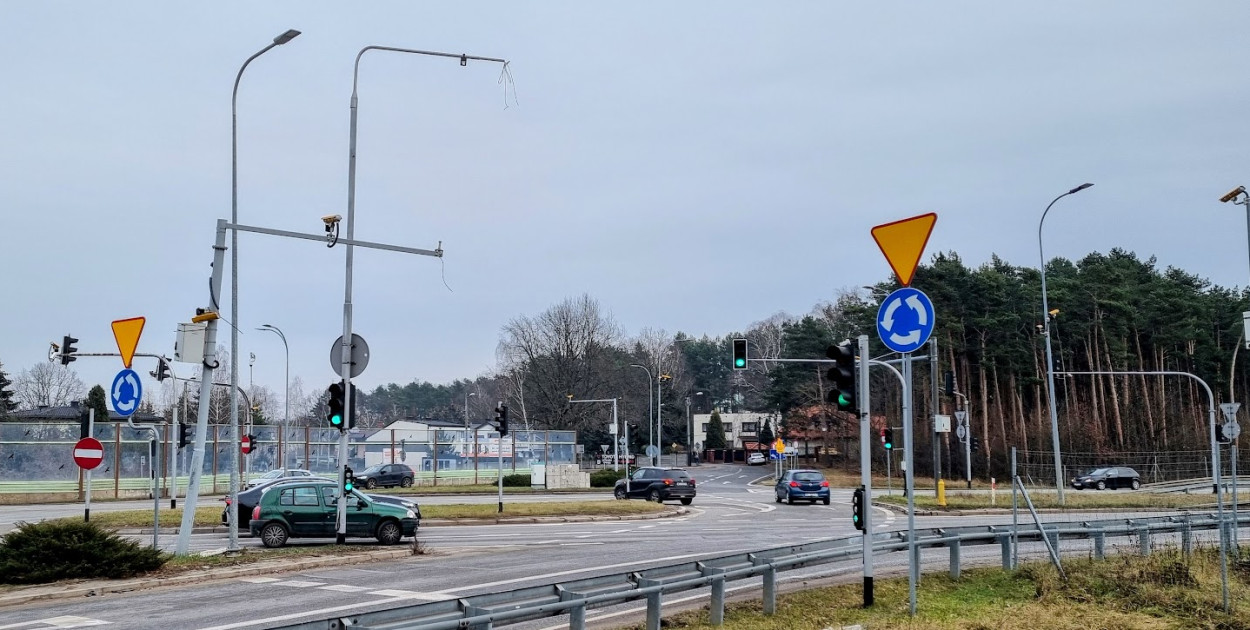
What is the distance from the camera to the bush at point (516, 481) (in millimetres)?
56703

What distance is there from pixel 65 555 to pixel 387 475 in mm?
40108

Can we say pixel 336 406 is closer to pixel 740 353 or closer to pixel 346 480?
pixel 346 480

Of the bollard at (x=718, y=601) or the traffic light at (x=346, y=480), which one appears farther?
the traffic light at (x=346, y=480)

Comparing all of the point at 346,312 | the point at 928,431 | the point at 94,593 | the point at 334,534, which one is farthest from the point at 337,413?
the point at 928,431

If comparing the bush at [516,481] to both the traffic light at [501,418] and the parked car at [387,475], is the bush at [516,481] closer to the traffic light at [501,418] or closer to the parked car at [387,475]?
the parked car at [387,475]

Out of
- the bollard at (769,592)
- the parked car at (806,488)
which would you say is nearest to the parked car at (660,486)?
the parked car at (806,488)

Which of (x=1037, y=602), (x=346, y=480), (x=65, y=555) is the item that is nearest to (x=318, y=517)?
(x=346, y=480)

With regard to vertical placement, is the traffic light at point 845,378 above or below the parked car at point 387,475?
above

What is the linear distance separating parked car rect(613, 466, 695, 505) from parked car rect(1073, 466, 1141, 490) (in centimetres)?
2737

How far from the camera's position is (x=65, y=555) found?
15.8m

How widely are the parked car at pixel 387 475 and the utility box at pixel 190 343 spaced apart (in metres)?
36.4

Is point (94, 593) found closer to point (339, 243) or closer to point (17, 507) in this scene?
point (339, 243)

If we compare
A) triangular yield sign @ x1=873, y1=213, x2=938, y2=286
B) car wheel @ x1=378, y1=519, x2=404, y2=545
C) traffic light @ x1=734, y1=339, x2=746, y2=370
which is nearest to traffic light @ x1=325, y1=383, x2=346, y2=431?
car wheel @ x1=378, y1=519, x2=404, y2=545

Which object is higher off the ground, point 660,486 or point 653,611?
point 653,611
